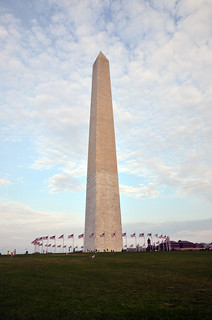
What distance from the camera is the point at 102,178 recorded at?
168 ft

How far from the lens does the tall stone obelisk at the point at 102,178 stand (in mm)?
48469

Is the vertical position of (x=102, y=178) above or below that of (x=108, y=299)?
above

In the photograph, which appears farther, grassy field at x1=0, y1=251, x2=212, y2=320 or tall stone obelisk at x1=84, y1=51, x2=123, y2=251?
tall stone obelisk at x1=84, y1=51, x2=123, y2=251

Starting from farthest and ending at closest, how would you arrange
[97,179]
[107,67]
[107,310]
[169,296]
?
[107,67]
[97,179]
[169,296]
[107,310]

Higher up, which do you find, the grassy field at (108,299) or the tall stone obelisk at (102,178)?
the tall stone obelisk at (102,178)

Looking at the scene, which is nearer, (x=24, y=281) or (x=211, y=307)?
(x=211, y=307)

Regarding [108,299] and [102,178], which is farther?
[102,178]

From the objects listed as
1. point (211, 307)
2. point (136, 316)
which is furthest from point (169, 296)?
point (136, 316)

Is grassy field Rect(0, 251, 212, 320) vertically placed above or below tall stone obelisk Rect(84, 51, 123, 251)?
below

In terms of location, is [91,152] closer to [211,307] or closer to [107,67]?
[107,67]

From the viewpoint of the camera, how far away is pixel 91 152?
179 feet

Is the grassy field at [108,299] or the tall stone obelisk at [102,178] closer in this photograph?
the grassy field at [108,299]

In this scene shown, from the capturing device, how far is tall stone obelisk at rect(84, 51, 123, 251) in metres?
48.5

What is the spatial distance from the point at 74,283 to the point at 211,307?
6.95 m
